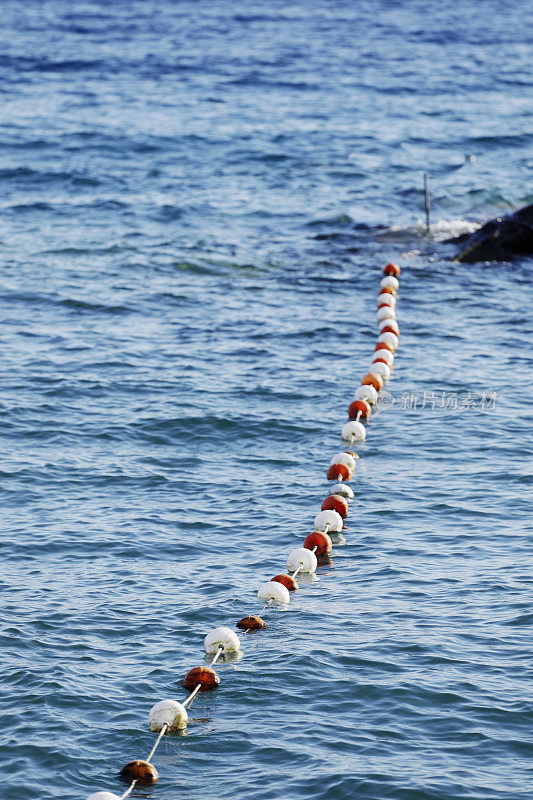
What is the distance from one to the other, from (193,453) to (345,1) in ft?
229

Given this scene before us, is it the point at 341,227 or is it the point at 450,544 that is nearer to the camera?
the point at 450,544

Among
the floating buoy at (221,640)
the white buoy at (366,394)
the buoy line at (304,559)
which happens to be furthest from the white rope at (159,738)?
the white buoy at (366,394)

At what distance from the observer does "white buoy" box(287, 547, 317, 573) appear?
40.7 feet

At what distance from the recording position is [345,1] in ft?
261

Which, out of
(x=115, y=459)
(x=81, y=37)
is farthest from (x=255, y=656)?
(x=81, y=37)

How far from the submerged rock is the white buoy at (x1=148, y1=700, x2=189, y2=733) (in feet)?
58.5

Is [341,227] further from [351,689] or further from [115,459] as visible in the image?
[351,689]

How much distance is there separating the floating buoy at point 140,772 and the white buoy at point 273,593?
3.10 m

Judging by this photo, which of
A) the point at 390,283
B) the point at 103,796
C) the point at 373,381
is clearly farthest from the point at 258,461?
the point at 390,283

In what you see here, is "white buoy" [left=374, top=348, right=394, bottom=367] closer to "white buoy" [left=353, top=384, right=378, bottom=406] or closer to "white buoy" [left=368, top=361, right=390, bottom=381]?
"white buoy" [left=368, top=361, right=390, bottom=381]

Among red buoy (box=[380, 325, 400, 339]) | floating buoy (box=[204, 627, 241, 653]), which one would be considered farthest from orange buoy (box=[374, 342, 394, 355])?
floating buoy (box=[204, 627, 241, 653])

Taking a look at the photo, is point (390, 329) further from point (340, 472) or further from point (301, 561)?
point (301, 561)

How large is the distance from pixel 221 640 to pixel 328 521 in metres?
3.07

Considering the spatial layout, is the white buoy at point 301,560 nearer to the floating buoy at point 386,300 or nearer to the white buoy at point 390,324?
the white buoy at point 390,324
